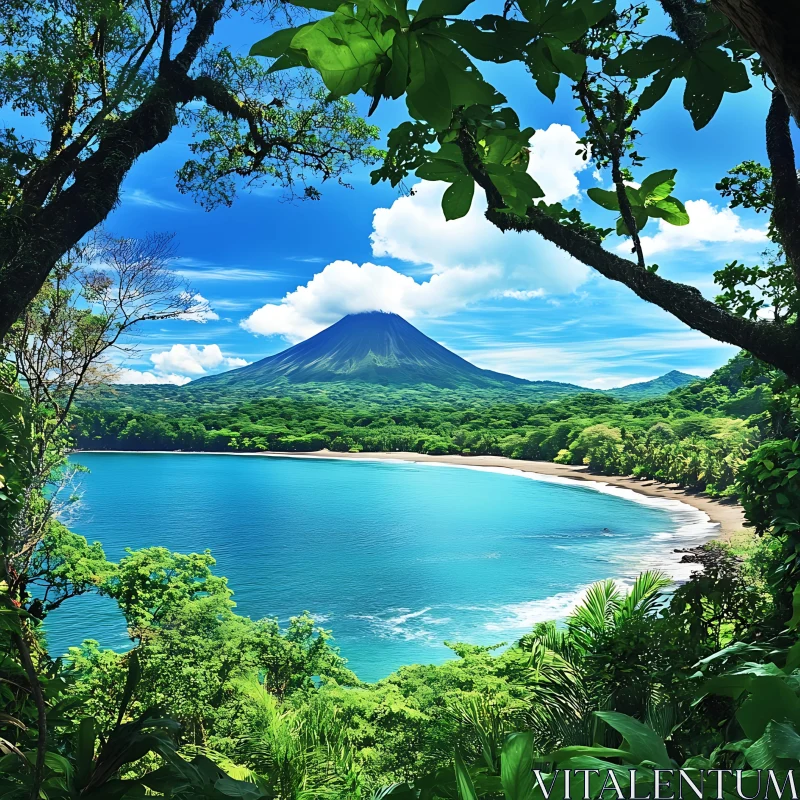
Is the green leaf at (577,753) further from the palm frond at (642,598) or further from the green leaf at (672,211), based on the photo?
the palm frond at (642,598)

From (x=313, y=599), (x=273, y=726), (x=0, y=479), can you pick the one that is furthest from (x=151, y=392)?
(x=0, y=479)

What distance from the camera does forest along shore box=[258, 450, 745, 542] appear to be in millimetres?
13505

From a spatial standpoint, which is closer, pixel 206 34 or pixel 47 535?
pixel 206 34

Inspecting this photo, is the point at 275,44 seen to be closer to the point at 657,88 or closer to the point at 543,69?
the point at 543,69

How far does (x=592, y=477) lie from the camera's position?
66.2 feet

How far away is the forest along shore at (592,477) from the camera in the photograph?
13505 millimetres

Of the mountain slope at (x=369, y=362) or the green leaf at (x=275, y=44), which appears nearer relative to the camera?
the green leaf at (x=275, y=44)

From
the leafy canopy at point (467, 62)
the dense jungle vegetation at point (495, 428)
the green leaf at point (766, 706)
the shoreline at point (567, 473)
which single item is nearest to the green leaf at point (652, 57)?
the leafy canopy at point (467, 62)

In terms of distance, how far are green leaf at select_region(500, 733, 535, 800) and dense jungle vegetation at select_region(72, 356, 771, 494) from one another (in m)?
16.6

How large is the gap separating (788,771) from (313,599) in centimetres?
998

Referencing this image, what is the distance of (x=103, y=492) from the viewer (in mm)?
18828

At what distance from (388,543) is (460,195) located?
13386 mm

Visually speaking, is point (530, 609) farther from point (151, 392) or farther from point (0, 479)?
point (151, 392)

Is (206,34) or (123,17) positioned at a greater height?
(123,17)
